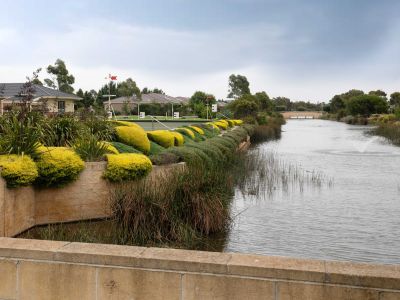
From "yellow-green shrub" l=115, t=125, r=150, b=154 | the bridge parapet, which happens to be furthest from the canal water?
the bridge parapet

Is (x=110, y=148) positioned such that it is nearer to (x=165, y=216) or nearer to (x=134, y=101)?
(x=165, y=216)

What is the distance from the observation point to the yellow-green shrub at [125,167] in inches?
404

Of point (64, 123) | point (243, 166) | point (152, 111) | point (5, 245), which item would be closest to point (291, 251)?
point (5, 245)

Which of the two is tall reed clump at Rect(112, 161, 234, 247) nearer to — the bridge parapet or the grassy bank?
the grassy bank

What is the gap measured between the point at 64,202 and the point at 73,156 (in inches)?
34.6

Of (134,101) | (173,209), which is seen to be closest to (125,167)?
(173,209)

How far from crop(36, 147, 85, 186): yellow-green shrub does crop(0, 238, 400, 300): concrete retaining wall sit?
4.94m

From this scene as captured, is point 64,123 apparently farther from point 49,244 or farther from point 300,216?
point 49,244

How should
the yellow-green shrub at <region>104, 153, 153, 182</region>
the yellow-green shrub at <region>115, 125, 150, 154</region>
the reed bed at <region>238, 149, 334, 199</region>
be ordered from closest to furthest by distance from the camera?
the yellow-green shrub at <region>104, 153, 153, 182</region>, the yellow-green shrub at <region>115, 125, 150, 154</region>, the reed bed at <region>238, 149, 334, 199</region>

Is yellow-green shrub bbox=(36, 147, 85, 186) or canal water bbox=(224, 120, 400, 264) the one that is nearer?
canal water bbox=(224, 120, 400, 264)

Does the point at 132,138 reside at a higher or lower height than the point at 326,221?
higher

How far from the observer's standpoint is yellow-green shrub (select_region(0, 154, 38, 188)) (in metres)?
8.57

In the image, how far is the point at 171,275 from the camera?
4125 mm

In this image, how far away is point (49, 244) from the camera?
4.54 meters
